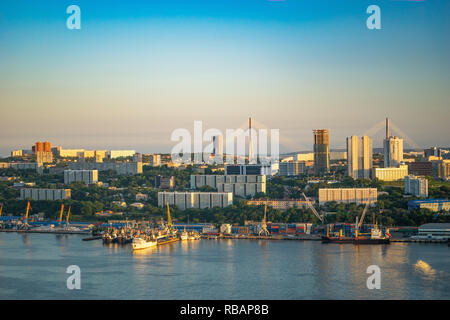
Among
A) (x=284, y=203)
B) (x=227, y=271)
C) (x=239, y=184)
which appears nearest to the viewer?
(x=227, y=271)

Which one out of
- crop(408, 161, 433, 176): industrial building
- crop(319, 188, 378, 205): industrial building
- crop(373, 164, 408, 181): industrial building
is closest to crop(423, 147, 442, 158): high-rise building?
crop(408, 161, 433, 176): industrial building

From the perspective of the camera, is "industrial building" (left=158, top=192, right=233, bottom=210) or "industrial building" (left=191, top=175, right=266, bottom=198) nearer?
"industrial building" (left=158, top=192, right=233, bottom=210)

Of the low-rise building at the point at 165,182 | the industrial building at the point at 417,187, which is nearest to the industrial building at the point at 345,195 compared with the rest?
the industrial building at the point at 417,187

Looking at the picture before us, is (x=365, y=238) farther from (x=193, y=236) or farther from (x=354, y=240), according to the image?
(x=193, y=236)

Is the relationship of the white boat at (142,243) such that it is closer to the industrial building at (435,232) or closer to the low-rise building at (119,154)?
the industrial building at (435,232)

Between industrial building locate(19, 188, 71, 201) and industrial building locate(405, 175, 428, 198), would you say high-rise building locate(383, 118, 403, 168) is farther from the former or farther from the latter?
industrial building locate(19, 188, 71, 201)

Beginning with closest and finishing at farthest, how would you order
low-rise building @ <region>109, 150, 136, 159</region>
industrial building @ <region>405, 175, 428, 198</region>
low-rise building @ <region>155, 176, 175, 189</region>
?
industrial building @ <region>405, 175, 428, 198</region> → low-rise building @ <region>155, 176, 175, 189</region> → low-rise building @ <region>109, 150, 136, 159</region>

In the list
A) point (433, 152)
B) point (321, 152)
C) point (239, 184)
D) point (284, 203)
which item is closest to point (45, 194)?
point (239, 184)
